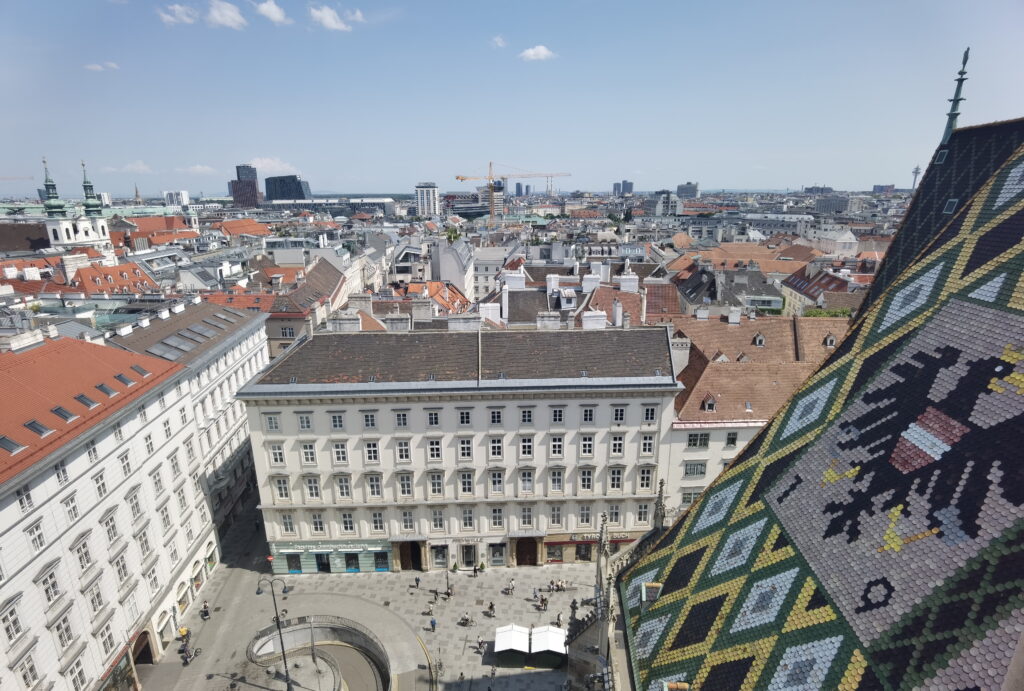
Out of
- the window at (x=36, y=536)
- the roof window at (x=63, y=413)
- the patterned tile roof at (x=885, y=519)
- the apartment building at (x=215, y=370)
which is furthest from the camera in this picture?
the apartment building at (x=215, y=370)

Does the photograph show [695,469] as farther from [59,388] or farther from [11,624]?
[59,388]

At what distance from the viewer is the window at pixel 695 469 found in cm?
4322

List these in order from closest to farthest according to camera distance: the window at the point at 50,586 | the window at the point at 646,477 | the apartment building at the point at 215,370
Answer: the window at the point at 50,586, the window at the point at 646,477, the apartment building at the point at 215,370

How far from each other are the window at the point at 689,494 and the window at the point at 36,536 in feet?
129

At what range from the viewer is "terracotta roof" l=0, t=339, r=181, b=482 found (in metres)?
27.8

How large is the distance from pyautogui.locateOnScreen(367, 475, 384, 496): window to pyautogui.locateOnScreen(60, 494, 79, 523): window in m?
17.0

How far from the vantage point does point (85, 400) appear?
1282 inches

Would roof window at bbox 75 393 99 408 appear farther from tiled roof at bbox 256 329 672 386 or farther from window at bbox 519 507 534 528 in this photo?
window at bbox 519 507 534 528

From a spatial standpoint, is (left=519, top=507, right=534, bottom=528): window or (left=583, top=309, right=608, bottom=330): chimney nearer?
(left=519, top=507, right=534, bottom=528): window

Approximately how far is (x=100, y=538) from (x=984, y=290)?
42376 mm

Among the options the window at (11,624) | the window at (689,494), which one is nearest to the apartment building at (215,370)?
the window at (11,624)

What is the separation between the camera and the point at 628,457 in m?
42.2

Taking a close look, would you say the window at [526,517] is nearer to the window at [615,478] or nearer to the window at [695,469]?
the window at [615,478]

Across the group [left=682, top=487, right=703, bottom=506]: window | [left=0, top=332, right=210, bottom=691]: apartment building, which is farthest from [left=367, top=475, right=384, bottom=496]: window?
[left=682, top=487, right=703, bottom=506]: window
